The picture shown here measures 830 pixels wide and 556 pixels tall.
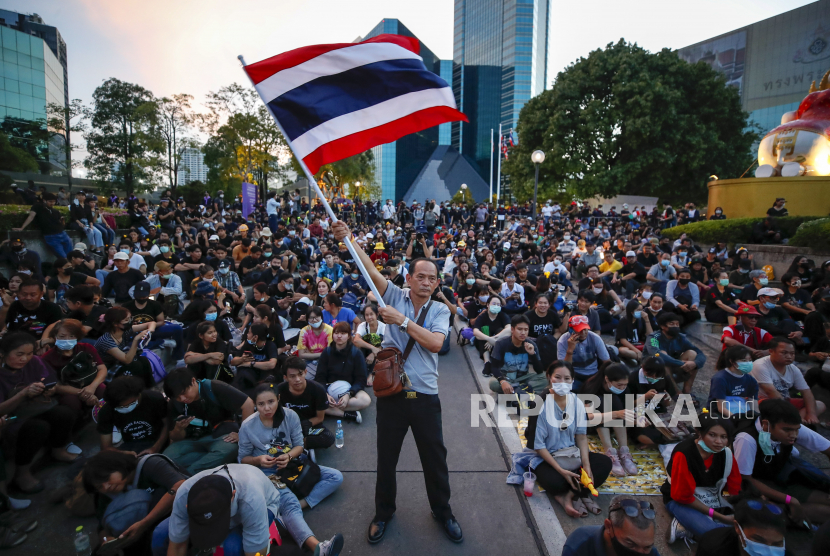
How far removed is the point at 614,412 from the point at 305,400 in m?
3.43

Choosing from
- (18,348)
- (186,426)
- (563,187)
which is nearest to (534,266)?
(186,426)

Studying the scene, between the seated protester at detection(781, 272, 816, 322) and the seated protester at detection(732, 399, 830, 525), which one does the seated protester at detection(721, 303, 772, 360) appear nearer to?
the seated protester at detection(781, 272, 816, 322)

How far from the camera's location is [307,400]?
185 inches

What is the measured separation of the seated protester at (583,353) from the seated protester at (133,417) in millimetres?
4770

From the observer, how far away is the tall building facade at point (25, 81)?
39.3 meters

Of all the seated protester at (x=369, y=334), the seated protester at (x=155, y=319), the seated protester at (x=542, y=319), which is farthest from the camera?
the seated protester at (x=542, y=319)

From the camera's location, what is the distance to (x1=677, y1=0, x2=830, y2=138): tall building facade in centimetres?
4428

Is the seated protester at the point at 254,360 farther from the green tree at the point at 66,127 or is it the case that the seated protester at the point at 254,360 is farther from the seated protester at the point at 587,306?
the green tree at the point at 66,127

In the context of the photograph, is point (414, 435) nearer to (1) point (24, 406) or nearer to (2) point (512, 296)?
(1) point (24, 406)

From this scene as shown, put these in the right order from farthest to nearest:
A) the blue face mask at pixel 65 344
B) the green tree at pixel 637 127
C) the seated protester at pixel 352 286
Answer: the green tree at pixel 637 127 < the seated protester at pixel 352 286 < the blue face mask at pixel 65 344

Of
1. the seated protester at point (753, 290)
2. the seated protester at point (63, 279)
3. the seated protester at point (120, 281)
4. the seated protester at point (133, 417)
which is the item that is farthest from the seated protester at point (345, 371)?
the seated protester at point (753, 290)

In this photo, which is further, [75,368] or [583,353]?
[583,353]

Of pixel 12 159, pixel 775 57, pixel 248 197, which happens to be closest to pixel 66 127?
pixel 12 159

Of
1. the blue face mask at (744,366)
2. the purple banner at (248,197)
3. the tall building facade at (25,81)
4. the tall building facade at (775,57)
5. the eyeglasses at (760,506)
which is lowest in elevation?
the eyeglasses at (760,506)
